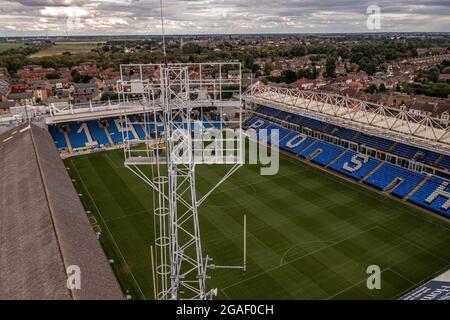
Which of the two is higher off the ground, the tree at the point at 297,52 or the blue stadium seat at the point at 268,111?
the tree at the point at 297,52

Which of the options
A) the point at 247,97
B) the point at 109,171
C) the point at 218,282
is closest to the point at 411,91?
the point at 247,97

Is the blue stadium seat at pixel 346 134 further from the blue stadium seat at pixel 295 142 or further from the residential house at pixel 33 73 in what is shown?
the residential house at pixel 33 73

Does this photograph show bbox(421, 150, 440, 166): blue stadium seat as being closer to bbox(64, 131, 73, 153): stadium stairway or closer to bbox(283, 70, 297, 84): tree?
bbox(64, 131, 73, 153): stadium stairway

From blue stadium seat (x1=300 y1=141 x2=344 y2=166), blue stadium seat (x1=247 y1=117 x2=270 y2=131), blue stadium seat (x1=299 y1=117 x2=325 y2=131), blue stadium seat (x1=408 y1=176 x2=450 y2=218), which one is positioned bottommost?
blue stadium seat (x1=408 y1=176 x2=450 y2=218)

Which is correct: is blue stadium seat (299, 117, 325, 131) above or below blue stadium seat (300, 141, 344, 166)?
above

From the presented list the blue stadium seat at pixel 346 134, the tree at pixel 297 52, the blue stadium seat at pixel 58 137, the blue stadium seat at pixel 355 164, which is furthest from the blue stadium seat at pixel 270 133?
the tree at pixel 297 52

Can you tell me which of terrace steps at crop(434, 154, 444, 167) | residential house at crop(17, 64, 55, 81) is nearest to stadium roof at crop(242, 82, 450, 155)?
terrace steps at crop(434, 154, 444, 167)

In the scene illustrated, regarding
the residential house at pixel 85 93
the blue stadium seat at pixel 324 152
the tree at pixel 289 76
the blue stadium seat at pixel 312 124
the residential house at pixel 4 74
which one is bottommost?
the blue stadium seat at pixel 324 152
